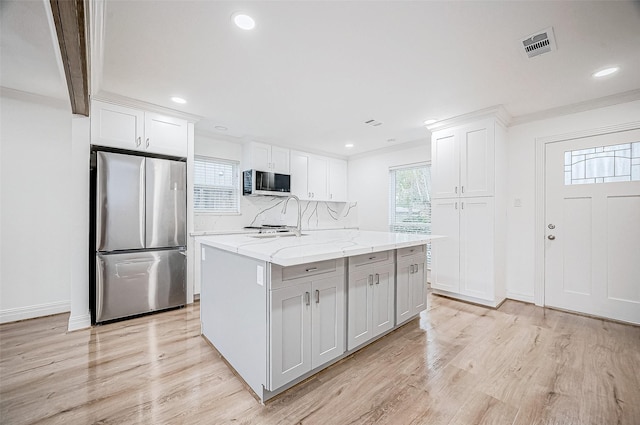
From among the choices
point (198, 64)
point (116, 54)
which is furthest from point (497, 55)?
point (116, 54)

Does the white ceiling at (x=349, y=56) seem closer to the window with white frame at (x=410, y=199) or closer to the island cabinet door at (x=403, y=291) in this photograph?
the window with white frame at (x=410, y=199)

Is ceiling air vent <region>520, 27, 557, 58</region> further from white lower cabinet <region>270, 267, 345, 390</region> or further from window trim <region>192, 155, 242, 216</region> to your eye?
window trim <region>192, 155, 242, 216</region>

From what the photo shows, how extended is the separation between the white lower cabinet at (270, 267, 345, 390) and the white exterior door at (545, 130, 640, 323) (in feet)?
9.86

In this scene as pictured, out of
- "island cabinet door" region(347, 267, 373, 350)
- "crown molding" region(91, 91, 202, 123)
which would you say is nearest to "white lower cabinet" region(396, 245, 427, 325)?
"island cabinet door" region(347, 267, 373, 350)

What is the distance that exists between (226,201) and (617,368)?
15.2 feet

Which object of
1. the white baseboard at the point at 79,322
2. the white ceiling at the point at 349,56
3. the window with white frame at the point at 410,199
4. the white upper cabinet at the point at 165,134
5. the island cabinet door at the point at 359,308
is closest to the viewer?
the white ceiling at the point at 349,56

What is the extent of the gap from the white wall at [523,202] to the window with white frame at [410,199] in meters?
1.20

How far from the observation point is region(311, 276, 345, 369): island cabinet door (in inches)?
71.1

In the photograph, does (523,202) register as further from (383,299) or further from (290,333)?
(290,333)

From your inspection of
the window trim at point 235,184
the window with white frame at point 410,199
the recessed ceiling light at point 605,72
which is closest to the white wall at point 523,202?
the recessed ceiling light at point 605,72

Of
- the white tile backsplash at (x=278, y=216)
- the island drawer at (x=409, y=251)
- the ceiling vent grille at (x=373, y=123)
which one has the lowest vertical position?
the island drawer at (x=409, y=251)

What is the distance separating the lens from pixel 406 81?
257 centimetres

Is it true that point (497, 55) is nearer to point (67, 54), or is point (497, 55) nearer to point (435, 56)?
point (435, 56)

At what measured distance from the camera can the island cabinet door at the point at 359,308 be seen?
6.75 feet
